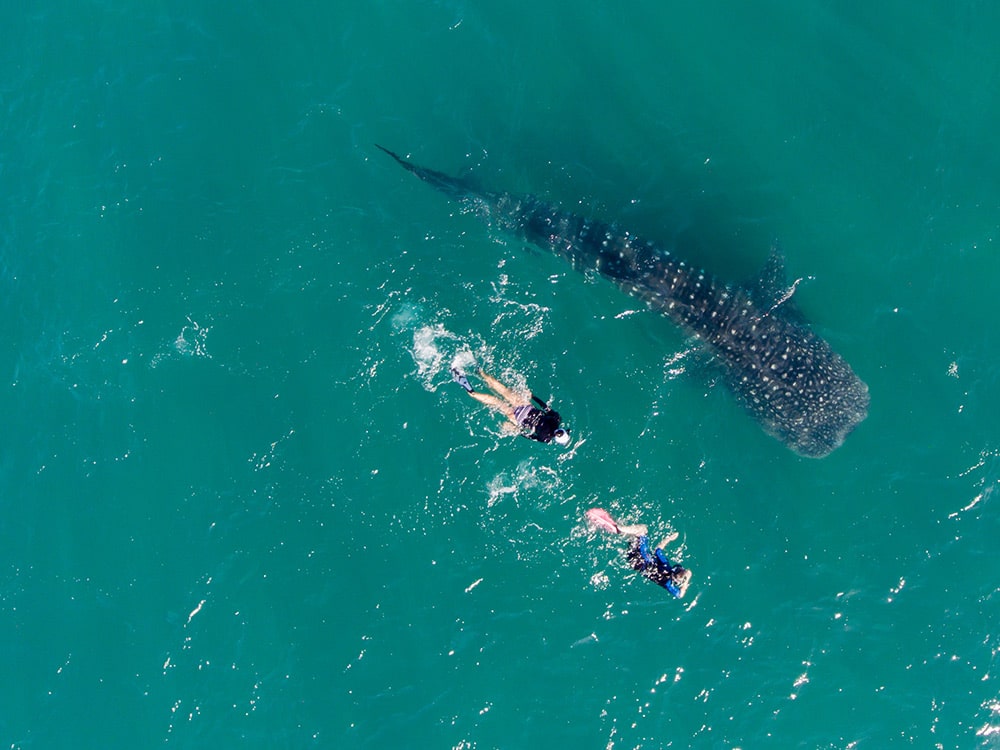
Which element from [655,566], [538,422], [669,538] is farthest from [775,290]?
[655,566]

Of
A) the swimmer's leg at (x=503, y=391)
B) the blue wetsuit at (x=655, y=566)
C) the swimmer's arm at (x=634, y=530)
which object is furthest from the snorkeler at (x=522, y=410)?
the blue wetsuit at (x=655, y=566)

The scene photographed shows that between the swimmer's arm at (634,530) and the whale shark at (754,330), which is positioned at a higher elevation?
the whale shark at (754,330)

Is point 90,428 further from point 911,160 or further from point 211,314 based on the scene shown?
point 911,160

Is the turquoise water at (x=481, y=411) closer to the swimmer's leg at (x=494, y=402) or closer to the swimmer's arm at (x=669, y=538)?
the swimmer's arm at (x=669, y=538)

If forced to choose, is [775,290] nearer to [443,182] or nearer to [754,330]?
[754,330]

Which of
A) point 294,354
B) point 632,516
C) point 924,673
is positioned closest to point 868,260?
point 632,516

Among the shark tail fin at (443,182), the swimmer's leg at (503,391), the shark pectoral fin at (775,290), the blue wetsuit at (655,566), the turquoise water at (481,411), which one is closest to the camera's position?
the blue wetsuit at (655,566)
